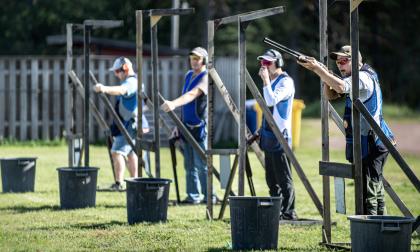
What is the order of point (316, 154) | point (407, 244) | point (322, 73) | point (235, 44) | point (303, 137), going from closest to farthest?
point (407, 244) < point (322, 73) < point (316, 154) < point (303, 137) < point (235, 44)

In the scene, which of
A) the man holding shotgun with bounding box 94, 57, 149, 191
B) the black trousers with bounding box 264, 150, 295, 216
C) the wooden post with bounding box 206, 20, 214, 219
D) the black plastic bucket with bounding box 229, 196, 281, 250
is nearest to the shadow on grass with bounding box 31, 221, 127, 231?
the wooden post with bounding box 206, 20, 214, 219

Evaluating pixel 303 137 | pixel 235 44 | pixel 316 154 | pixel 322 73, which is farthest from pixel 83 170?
pixel 235 44

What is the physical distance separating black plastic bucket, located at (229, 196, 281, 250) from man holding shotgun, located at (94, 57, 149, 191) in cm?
495

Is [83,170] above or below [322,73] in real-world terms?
below

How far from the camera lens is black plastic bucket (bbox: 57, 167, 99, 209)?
12680mm

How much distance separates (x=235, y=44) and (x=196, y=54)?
3007 centimetres

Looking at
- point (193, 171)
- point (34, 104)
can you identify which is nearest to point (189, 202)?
point (193, 171)

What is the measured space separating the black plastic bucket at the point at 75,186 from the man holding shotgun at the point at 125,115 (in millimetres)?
1603

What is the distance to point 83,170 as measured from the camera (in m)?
12.7

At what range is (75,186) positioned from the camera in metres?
12.7

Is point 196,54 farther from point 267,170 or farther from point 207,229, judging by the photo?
→ point 207,229

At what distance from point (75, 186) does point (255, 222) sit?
394cm

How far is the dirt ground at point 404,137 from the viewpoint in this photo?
25.0 meters

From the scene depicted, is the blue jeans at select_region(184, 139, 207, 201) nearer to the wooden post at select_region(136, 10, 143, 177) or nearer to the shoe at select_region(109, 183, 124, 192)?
the wooden post at select_region(136, 10, 143, 177)
